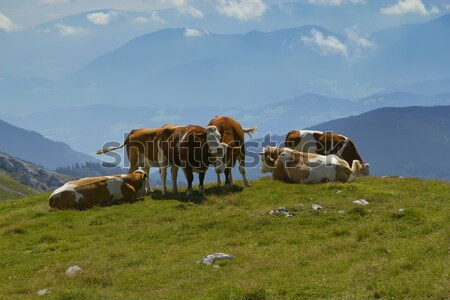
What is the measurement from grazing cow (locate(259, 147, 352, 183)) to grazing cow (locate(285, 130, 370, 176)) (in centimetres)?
420

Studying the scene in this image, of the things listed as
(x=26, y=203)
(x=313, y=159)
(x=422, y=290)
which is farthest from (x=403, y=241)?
(x=26, y=203)

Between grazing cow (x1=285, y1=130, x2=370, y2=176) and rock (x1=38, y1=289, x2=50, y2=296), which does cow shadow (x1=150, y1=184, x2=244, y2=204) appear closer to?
grazing cow (x1=285, y1=130, x2=370, y2=176)

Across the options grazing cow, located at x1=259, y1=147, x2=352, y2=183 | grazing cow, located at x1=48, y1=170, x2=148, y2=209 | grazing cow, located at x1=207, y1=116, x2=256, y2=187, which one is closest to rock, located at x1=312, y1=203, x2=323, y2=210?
grazing cow, located at x1=207, y1=116, x2=256, y2=187

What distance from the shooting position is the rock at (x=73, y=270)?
14.5 m

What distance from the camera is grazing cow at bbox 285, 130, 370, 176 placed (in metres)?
31.1

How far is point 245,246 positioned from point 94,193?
9827 millimetres

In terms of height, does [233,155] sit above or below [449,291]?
above

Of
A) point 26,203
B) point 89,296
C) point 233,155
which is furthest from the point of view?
point 26,203

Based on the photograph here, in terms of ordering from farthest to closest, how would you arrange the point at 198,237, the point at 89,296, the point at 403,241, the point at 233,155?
the point at 233,155
the point at 198,237
the point at 403,241
the point at 89,296

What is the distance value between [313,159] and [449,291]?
16317mm

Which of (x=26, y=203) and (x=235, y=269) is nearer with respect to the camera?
(x=235, y=269)

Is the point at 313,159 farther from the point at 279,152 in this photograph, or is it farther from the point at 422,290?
the point at 422,290

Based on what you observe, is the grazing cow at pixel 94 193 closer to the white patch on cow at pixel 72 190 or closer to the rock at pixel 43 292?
the white patch on cow at pixel 72 190

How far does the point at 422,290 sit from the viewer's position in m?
10.6
